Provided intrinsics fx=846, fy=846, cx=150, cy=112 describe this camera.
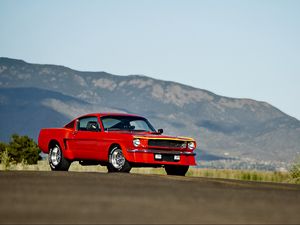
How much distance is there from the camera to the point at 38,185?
13.2 meters

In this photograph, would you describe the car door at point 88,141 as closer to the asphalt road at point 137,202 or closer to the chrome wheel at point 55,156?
the chrome wheel at point 55,156

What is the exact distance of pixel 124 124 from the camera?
20547 mm

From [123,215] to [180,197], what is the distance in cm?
264

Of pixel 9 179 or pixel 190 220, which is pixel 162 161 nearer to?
pixel 9 179

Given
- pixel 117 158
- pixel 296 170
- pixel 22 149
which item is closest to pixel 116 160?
pixel 117 158

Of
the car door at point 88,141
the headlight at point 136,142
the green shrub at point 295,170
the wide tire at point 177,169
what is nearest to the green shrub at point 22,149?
the car door at point 88,141

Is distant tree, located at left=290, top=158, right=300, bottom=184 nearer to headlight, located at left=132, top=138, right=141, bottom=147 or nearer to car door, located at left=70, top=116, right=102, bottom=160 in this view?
headlight, located at left=132, top=138, right=141, bottom=147

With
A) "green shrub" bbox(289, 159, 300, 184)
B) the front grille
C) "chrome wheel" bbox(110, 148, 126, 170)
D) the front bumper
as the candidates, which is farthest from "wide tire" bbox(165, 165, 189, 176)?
"green shrub" bbox(289, 159, 300, 184)

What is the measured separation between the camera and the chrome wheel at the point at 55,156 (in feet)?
69.7

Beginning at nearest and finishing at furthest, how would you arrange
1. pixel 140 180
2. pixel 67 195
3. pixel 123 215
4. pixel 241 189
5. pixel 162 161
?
1. pixel 123 215
2. pixel 67 195
3. pixel 241 189
4. pixel 140 180
5. pixel 162 161

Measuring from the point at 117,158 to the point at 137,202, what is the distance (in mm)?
8817

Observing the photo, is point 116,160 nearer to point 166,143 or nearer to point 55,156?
point 166,143

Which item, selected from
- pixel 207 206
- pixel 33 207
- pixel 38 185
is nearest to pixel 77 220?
pixel 33 207

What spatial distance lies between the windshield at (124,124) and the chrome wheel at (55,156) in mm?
1639
